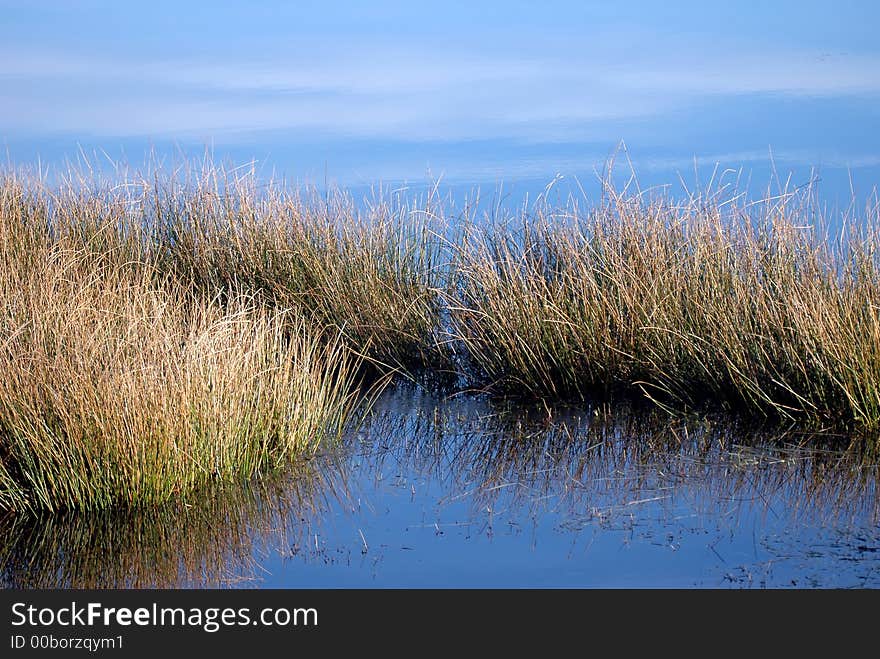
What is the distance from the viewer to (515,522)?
4.36 metres

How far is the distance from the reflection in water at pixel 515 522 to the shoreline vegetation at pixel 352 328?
311 mm

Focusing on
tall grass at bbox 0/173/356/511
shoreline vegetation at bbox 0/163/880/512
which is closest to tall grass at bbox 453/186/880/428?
shoreline vegetation at bbox 0/163/880/512

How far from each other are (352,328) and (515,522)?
3.53 m

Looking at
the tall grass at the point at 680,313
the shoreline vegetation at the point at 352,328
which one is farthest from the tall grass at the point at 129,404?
the tall grass at the point at 680,313

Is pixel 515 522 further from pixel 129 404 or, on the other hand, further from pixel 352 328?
pixel 352 328

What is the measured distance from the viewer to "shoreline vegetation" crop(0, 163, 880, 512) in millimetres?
4488

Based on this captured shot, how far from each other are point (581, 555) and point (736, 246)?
3.26m

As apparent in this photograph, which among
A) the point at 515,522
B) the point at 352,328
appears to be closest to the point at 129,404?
the point at 515,522

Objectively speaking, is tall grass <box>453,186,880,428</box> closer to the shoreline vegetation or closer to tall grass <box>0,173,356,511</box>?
the shoreline vegetation

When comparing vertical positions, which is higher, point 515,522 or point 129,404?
point 129,404

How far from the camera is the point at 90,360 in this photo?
448cm

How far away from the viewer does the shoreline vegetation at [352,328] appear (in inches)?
177

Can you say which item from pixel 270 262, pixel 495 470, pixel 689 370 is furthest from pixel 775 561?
pixel 270 262

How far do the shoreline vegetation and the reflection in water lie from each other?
311mm
